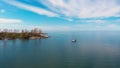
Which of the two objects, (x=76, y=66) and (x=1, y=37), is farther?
(x=1, y=37)

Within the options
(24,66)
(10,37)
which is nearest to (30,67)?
(24,66)

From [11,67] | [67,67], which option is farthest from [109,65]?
[11,67]

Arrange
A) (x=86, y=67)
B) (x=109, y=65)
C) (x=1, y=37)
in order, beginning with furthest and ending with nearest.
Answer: (x=1, y=37), (x=109, y=65), (x=86, y=67)

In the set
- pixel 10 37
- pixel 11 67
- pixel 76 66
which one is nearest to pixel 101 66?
pixel 76 66

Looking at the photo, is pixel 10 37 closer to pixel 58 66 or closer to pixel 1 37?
pixel 1 37

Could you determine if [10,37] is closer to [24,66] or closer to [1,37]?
[1,37]

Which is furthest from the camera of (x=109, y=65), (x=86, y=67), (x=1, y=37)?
(x=1, y=37)

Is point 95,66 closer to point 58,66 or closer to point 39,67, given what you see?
point 58,66

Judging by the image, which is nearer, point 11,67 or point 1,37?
point 11,67
